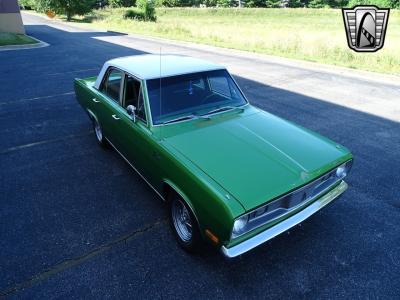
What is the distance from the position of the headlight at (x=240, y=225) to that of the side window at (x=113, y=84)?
2841 mm

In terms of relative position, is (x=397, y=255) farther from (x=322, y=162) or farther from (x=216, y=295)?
(x=216, y=295)

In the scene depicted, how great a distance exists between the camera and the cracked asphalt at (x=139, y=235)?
3021 mm

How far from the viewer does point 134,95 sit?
13.6 ft

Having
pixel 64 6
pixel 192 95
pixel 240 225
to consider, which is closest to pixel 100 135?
pixel 192 95

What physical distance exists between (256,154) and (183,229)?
1.18 metres

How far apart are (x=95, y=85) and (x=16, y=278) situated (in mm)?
3372

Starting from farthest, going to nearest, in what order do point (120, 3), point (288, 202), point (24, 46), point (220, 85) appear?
point (120, 3) → point (24, 46) → point (220, 85) → point (288, 202)

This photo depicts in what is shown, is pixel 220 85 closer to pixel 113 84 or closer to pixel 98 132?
pixel 113 84

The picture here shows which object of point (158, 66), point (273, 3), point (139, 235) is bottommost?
point (139, 235)

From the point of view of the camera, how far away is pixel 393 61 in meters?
13.4

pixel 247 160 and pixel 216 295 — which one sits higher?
pixel 247 160

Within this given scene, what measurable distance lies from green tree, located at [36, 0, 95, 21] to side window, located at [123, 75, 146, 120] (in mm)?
40471

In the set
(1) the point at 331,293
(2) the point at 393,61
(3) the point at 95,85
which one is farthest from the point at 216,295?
(2) the point at 393,61

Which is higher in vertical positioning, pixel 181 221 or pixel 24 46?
pixel 24 46
